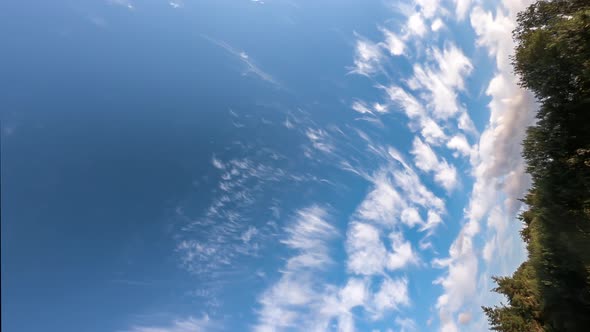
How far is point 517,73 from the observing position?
92.0ft

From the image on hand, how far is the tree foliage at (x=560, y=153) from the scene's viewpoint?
23.5 m

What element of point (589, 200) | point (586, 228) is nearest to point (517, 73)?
point (589, 200)

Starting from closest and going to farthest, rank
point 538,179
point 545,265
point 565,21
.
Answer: point 565,21, point 538,179, point 545,265

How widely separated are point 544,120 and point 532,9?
1012 cm

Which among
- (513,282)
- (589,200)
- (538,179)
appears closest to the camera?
(589,200)

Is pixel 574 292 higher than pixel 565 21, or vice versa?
pixel 565 21

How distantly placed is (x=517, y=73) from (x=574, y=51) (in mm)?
5199

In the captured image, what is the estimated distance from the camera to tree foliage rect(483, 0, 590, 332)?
23.5 meters

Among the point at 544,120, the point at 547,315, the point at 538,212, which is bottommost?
the point at 547,315

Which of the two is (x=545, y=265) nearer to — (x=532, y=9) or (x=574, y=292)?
(x=574, y=292)

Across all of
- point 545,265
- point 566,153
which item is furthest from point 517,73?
point 545,265

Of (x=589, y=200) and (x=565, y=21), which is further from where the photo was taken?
(x=589, y=200)

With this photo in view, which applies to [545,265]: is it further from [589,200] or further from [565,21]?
[565,21]

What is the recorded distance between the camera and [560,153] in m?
26.0
